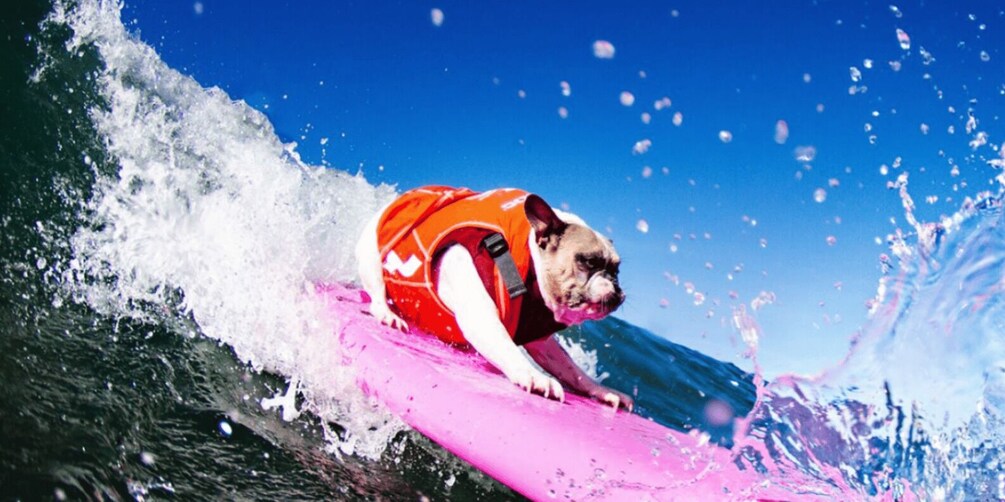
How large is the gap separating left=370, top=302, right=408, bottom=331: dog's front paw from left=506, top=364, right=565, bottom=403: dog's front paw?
114cm

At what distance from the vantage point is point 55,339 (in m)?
2.94

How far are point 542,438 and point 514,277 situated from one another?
36.7 inches

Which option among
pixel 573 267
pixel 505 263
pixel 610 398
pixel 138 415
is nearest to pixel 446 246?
pixel 505 263

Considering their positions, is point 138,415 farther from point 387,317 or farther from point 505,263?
point 387,317

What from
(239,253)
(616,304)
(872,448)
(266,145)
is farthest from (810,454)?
(266,145)

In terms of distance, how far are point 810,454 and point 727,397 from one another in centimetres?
697

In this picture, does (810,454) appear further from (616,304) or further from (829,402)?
(616,304)

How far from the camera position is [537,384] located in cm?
306

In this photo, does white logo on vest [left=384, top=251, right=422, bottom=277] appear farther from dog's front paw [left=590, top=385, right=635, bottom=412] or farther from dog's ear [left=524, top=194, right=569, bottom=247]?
dog's front paw [left=590, top=385, right=635, bottom=412]

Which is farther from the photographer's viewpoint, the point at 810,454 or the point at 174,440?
the point at 810,454

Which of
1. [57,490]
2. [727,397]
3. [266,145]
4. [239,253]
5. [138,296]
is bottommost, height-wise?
[57,490]

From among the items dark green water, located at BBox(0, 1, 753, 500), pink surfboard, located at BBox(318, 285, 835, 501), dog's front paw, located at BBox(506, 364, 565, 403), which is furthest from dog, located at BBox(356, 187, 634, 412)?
dark green water, located at BBox(0, 1, 753, 500)

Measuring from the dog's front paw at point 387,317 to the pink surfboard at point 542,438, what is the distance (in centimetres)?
42

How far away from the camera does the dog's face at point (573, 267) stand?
3.21 m
